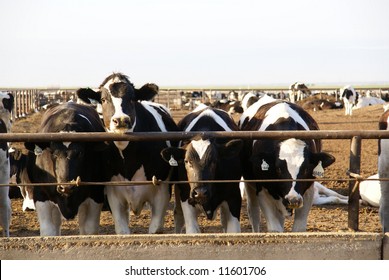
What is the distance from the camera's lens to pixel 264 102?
9414mm

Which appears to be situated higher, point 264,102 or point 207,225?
point 264,102

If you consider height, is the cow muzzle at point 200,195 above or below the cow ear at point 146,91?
below

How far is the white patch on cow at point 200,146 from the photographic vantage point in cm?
707

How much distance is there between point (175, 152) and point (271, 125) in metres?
1.33

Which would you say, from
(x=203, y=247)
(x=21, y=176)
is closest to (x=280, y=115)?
(x=203, y=247)

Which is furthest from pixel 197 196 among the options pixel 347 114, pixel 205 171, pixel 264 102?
pixel 347 114

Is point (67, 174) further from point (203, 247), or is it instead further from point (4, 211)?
point (4, 211)

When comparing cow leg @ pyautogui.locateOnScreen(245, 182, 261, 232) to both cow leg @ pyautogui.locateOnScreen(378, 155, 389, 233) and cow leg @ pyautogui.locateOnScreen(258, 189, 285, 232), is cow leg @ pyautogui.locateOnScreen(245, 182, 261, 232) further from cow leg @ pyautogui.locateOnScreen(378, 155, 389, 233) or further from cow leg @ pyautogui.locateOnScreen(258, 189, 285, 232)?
cow leg @ pyautogui.locateOnScreen(378, 155, 389, 233)

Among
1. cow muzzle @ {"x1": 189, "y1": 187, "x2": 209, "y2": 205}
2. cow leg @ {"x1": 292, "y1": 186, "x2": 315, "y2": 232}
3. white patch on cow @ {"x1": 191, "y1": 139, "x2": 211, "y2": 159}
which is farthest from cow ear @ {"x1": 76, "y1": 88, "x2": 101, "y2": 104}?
cow leg @ {"x1": 292, "y1": 186, "x2": 315, "y2": 232}

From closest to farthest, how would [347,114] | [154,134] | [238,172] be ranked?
[154,134]
[238,172]
[347,114]

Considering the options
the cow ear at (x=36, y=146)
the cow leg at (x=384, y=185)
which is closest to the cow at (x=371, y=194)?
the cow leg at (x=384, y=185)

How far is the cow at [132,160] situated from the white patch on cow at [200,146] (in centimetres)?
67

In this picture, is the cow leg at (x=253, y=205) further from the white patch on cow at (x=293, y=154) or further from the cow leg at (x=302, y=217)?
the white patch on cow at (x=293, y=154)
